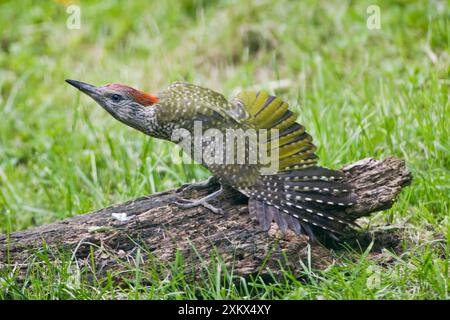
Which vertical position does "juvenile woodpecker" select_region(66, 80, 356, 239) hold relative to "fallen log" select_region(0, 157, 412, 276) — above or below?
above

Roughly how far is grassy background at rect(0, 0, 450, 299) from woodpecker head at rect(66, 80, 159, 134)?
1078mm

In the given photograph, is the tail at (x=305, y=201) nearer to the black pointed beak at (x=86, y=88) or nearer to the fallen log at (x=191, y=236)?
the fallen log at (x=191, y=236)

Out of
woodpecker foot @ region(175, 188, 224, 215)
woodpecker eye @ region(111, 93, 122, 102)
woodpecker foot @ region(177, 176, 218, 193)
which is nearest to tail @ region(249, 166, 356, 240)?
woodpecker foot @ region(175, 188, 224, 215)

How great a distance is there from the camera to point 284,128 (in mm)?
5027

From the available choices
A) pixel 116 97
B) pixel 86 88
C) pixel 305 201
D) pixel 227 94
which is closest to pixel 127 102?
pixel 116 97

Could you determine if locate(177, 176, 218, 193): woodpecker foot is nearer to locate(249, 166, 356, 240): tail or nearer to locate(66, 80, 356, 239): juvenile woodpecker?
locate(66, 80, 356, 239): juvenile woodpecker

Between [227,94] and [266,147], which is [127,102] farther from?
[227,94]

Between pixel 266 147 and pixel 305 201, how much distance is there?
45 centimetres

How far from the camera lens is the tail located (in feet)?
15.7

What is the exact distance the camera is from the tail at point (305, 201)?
4.79 m

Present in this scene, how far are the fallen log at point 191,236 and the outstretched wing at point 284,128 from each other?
317mm

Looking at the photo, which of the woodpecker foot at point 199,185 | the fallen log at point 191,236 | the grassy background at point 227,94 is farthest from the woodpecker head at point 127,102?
the grassy background at point 227,94

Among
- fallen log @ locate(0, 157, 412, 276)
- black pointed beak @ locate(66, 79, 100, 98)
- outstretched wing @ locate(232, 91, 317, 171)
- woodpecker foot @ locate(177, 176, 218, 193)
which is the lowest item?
fallen log @ locate(0, 157, 412, 276)
